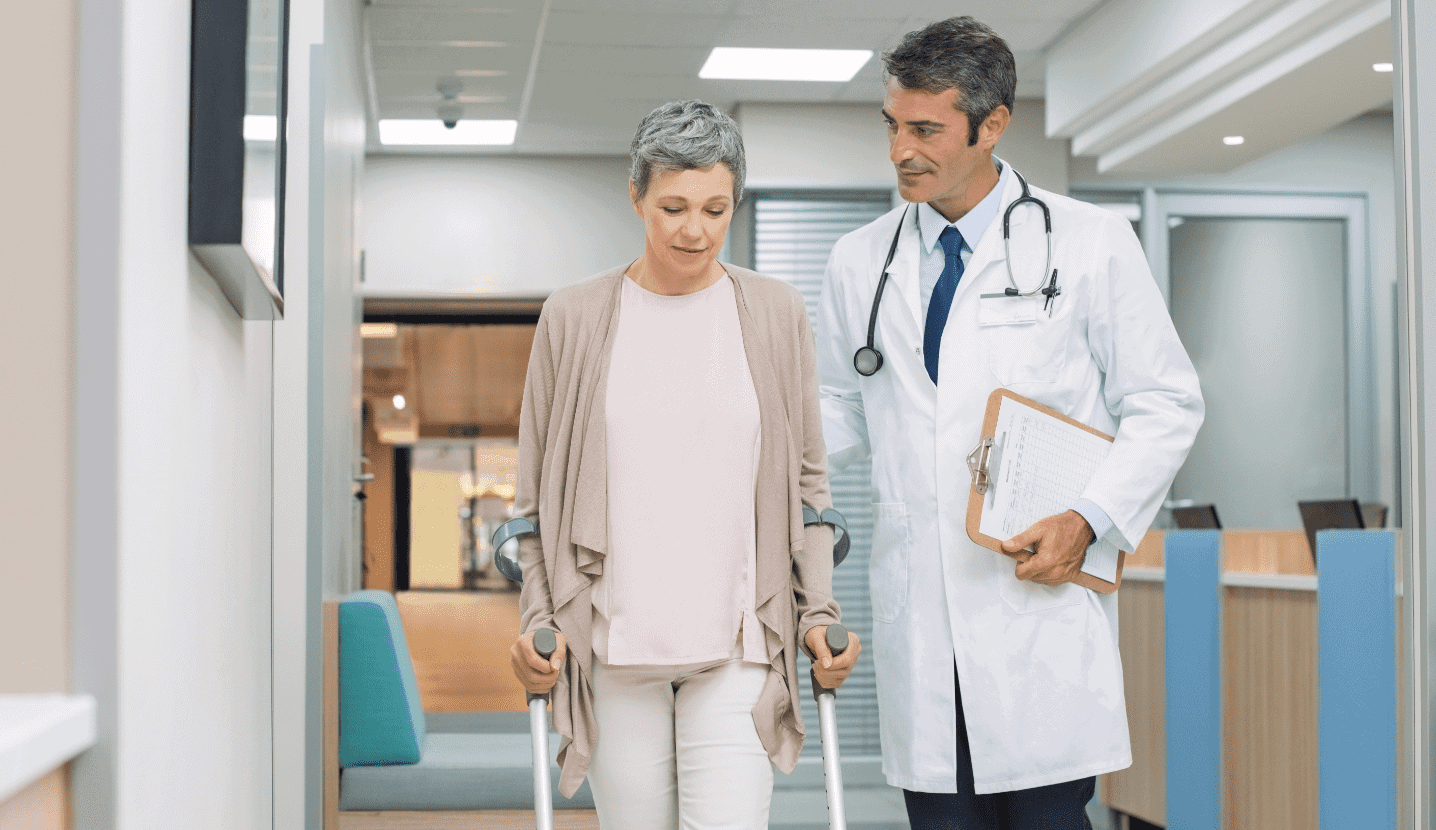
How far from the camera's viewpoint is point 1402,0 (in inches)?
79.7

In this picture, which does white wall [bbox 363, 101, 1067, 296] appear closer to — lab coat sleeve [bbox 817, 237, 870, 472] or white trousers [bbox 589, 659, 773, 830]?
lab coat sleeve [bbox 817, 237, 870, 472]

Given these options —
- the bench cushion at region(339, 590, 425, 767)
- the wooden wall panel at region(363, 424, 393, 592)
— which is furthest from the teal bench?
the wooden wall panel at region(363, 424, 393, 592)

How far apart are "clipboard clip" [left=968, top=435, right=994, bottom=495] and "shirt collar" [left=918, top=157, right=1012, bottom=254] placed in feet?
1.12

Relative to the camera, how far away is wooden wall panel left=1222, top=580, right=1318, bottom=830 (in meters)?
3.42

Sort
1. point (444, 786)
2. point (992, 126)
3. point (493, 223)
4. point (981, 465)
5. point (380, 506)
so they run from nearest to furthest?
point (981, 465) < point (992, 126) < point (444, 786) < point (493, 223) < point (380, 506)

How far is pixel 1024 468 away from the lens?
6.56ft

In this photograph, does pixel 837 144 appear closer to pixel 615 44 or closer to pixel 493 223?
pixel 615 44

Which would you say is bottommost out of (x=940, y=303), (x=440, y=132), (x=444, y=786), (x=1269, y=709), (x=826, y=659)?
(x=444, y=786)

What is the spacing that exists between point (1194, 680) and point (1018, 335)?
223 centimetres

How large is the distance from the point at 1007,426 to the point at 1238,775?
2.22m

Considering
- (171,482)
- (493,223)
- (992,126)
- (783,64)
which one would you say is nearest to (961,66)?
(992,126)

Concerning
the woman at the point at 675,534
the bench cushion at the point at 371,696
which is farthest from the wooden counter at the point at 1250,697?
the bench cushion at the point at 371,696

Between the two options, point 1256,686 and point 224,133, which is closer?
point 224,133

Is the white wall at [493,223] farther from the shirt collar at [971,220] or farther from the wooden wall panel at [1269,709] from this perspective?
the shirt collar at [971,220]
